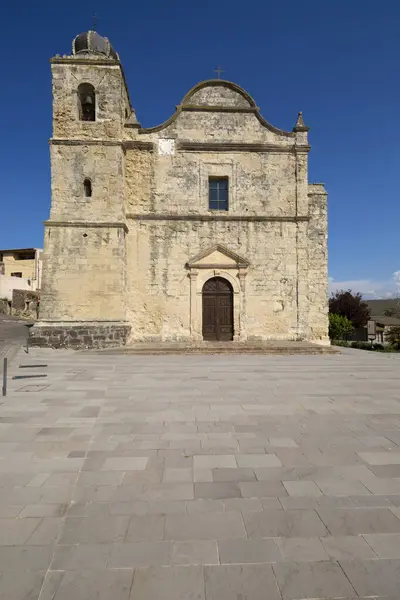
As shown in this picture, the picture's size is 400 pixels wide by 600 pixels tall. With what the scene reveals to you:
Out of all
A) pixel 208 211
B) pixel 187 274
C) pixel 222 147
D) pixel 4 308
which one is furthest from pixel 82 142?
pixel 4 308

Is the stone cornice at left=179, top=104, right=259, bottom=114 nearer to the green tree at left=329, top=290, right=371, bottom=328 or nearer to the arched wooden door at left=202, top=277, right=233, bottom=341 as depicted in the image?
the arched wooden door at left=202, top=277, right=233, bottom=341

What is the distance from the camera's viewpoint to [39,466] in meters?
3.46

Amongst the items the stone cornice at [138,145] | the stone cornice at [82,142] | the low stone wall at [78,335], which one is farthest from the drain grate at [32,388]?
the stone cornice at [138,145]

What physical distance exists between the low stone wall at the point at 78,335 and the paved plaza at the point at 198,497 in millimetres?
7074

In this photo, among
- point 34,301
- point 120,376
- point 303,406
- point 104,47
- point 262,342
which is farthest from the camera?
point 34,301

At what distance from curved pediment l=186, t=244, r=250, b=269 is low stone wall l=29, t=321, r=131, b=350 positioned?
401 cm

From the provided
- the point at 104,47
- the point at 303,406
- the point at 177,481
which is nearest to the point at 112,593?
the point at 177,481

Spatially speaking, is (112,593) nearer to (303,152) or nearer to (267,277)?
(267,277)

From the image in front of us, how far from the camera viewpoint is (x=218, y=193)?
15641 millimetres

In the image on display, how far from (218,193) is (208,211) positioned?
1.03 meters

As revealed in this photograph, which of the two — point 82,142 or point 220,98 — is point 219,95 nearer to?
point 220,98

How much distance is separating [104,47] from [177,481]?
18295 mm

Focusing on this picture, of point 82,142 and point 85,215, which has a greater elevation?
point 82,142

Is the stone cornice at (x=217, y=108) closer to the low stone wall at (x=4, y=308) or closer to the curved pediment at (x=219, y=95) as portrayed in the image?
the curved pediment at (x=219, y=95)
